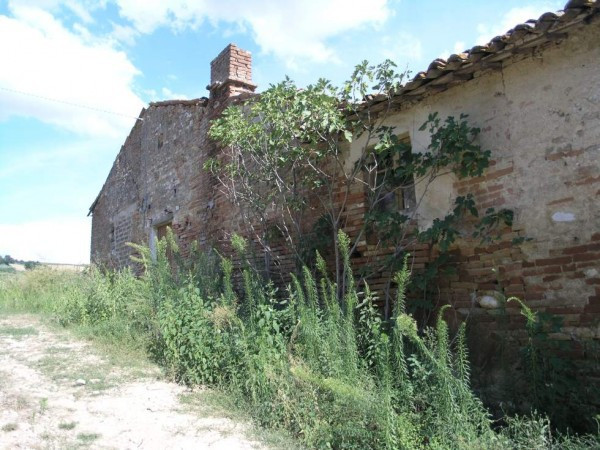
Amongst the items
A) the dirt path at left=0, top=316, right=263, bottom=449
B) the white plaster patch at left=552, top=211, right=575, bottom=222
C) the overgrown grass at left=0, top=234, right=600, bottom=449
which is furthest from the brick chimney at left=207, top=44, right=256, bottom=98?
the white plaster patch at left=552, top=211, right=575, bottom=222

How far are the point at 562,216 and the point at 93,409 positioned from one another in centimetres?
452

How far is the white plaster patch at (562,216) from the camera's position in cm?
423

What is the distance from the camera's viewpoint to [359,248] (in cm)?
605

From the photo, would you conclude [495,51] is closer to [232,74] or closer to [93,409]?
[93,409]

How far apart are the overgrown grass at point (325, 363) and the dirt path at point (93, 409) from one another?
410 mm

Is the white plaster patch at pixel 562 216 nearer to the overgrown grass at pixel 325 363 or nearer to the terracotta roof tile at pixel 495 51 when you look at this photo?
the overgrown grass at pixel 325 363

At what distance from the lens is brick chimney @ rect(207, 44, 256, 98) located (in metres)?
9.02

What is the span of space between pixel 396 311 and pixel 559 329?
136 centimetres

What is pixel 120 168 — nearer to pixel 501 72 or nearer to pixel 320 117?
pixel 320 117

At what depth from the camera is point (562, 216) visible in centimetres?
429

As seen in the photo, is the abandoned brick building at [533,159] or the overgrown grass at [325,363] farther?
the abandoned brick building at [533,159]

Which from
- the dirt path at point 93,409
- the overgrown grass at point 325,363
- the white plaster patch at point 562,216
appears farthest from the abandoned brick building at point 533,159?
the dirt path at point 93,409

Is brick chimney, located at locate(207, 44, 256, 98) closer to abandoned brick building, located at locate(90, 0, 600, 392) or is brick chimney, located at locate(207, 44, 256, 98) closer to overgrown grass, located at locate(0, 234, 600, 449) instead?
overgrown grass, located at locate(0, 234, 600, 449)

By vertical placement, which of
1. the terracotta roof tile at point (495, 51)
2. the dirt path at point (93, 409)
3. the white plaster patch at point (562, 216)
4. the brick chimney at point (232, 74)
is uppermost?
the brick chimney at point (232, 74)
